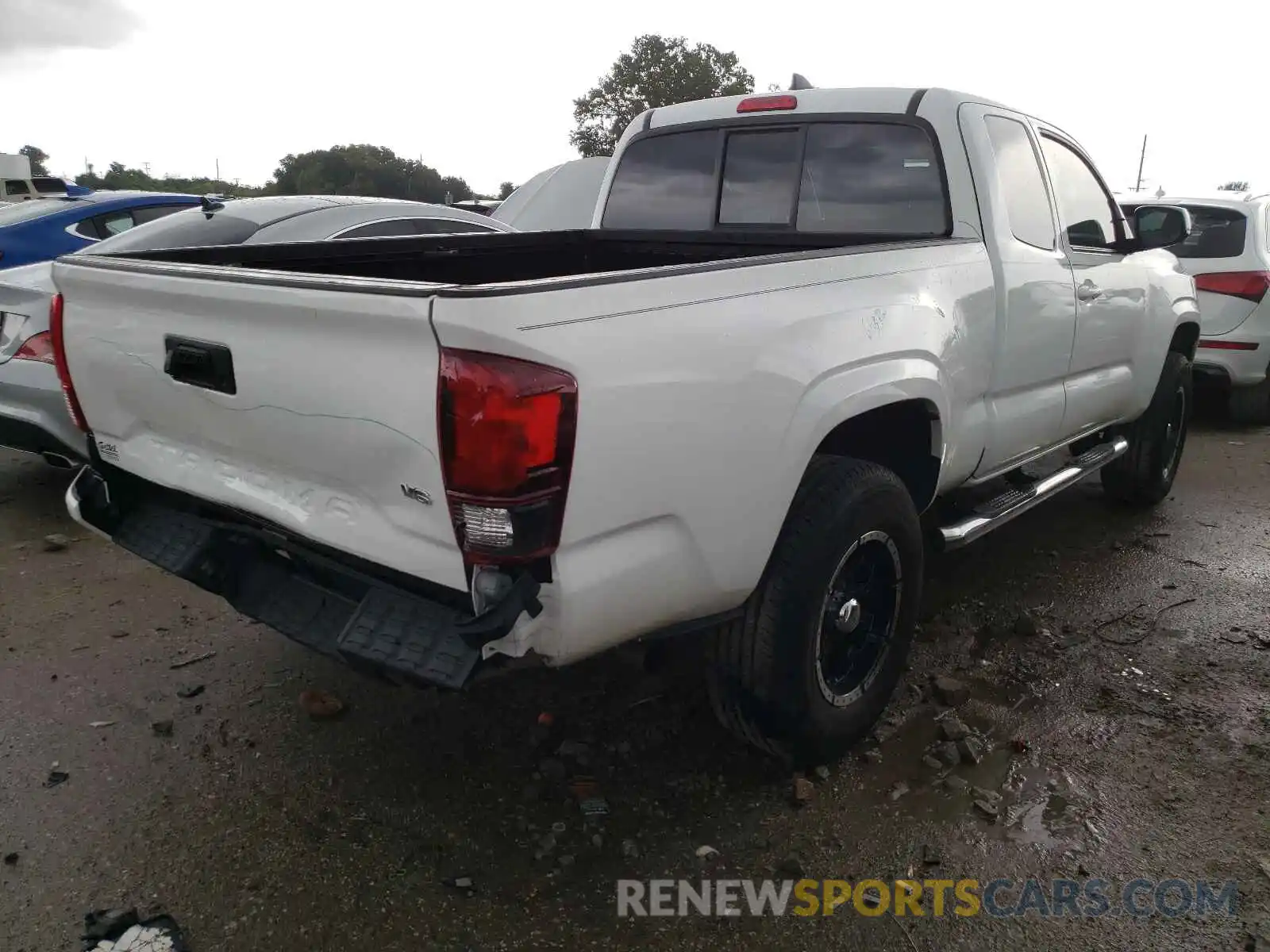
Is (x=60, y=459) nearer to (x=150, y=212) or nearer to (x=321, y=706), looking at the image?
(x=321, y=706)

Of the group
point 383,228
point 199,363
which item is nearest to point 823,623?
point 199,363

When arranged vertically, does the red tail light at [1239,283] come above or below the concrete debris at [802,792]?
above

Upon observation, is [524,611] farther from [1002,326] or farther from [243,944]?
[1002,326]

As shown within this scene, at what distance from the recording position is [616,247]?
423 cm

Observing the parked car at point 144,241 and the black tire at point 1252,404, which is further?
the black tire at point 1252,404

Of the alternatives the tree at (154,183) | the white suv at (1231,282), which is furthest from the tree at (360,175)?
the white suv at (1231,282)

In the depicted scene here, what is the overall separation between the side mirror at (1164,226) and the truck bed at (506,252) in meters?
1.79

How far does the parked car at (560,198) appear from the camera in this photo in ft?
31.0

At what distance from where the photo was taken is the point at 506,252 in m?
3.97

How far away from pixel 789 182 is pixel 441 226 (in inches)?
141

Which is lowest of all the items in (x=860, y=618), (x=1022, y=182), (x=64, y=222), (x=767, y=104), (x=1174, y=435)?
(x=1174, y=435)

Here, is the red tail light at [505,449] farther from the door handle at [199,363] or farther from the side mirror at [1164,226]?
the side mirror at [1164,226]

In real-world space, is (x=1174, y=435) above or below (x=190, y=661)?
above

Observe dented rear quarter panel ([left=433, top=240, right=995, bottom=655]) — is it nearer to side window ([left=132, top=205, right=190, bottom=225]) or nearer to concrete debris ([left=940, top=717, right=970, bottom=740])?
concrete debris ([left=940, top=717, right=970, bottom=740])
